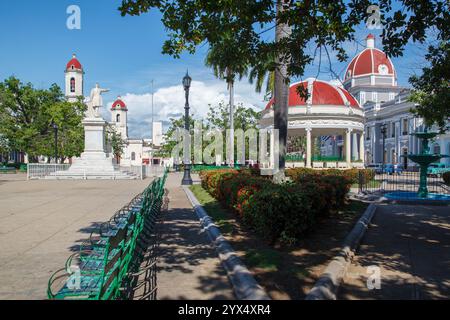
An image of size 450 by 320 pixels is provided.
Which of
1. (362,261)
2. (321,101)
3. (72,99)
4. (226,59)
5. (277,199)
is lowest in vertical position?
(362,261)

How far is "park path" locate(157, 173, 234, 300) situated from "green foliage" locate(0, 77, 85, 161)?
150 feet

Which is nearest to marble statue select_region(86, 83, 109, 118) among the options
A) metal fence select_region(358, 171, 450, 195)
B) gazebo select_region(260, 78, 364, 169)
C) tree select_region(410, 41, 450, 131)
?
gazebo select_region(260, 78, 364, 169)

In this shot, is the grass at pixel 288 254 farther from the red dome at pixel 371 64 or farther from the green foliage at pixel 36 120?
the red dome at pixel 371 64

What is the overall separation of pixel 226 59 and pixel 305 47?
178 cm

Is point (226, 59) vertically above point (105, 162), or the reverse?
point (226, 59)

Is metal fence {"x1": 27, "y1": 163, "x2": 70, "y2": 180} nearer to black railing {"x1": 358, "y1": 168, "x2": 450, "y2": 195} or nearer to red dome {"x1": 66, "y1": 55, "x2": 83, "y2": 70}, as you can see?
black railing {"x1": 358, "y1": 168, "x2": 450, "y2": 195}

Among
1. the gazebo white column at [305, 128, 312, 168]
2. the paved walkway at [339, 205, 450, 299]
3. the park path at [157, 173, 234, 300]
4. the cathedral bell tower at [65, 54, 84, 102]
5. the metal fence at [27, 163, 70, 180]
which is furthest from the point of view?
the cathedral bell tower at [65, 54, 84, 102]

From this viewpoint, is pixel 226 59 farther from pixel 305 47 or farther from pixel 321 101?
pixel 321 101

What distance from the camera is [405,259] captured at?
669 centimetres

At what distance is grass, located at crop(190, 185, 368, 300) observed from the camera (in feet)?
16.9

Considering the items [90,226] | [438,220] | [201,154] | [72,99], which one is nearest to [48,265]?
[90,226]

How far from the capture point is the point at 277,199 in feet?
23.3

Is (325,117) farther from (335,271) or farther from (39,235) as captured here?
(335,271)

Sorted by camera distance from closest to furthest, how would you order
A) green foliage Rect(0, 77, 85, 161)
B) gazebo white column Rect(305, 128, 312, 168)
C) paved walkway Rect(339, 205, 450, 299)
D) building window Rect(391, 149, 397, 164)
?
1. paved walkway Rect(339, 205, 450, 299)
2. gazebo white column Rect(305, 128, 312, 168)
3. green foliage Rect(0, 77, 85, 161)
4. building window Rect(391, 149, 397, 164)
